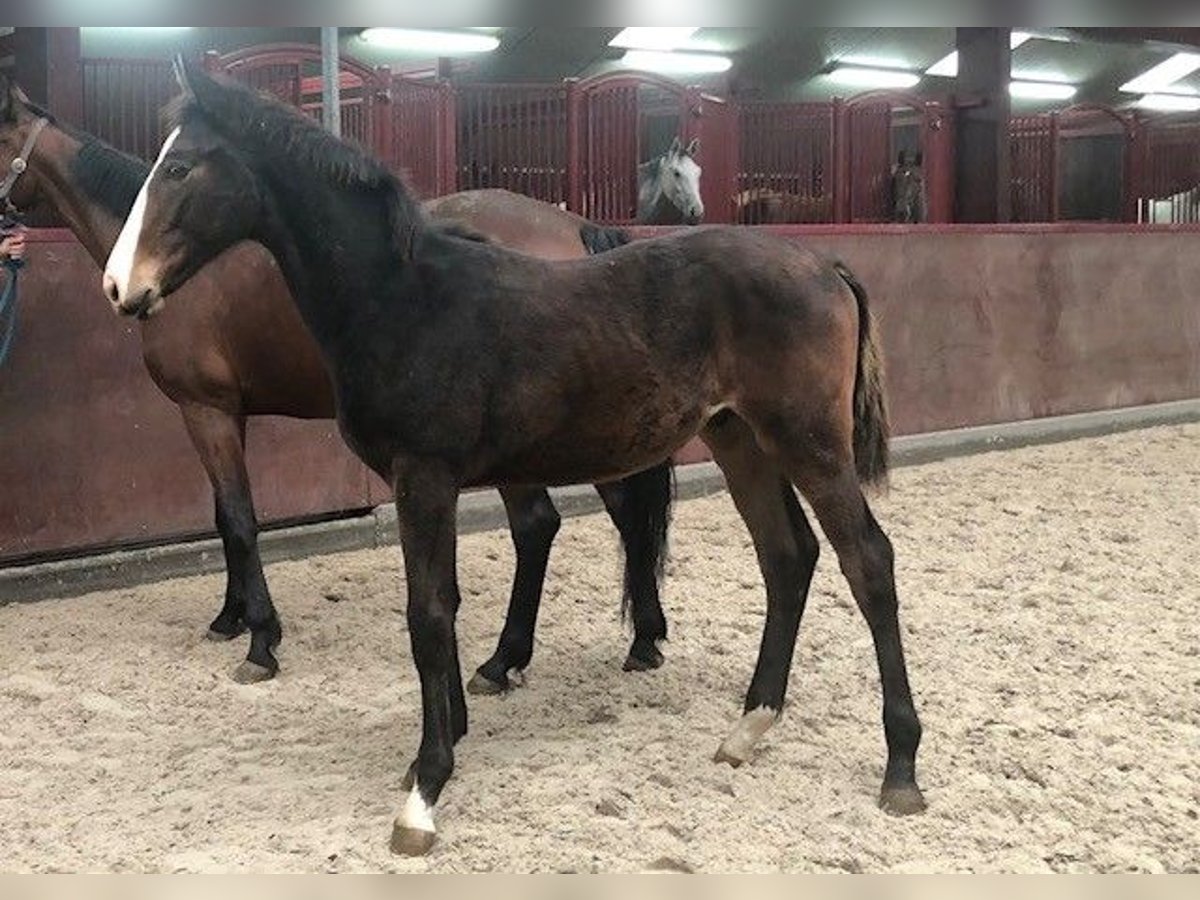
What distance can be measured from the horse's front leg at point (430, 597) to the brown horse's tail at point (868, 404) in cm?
90

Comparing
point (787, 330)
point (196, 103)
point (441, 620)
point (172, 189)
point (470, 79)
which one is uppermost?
point (470, 79)

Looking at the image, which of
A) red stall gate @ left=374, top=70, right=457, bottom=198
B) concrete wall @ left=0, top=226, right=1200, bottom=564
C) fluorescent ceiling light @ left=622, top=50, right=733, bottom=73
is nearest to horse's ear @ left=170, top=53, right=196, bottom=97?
concrete wall @ left=0, top=226, right=1200, bottom=564

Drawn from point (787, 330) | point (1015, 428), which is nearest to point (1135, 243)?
point (1015, 428)

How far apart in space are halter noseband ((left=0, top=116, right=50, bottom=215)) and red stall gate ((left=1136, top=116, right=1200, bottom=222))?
7339 millimetres

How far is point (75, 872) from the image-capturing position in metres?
2.28

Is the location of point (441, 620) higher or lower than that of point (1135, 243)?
lower

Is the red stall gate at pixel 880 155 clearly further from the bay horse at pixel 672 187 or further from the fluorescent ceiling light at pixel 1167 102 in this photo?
the fluorescent ceiling light at pixel 1167 102

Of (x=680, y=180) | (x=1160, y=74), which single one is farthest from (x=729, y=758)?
(x=1160, y=74)

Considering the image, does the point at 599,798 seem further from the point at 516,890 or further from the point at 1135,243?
the point at 1135,243

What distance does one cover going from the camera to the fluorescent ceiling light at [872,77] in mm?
13430

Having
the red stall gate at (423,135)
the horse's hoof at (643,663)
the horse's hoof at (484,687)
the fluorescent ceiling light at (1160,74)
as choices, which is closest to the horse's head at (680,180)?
the red stall gate at (423,135)

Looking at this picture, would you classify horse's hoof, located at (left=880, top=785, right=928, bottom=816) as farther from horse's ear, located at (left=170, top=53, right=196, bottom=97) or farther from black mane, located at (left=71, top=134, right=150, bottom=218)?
black mane, located at (left=71, top=134, right=150, bottom=218)

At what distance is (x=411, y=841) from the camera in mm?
2324

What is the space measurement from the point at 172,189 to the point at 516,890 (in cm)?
145
